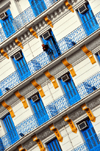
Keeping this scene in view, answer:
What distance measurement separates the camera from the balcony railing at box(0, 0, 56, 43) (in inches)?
1258

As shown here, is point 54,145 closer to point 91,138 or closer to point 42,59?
point 91,138

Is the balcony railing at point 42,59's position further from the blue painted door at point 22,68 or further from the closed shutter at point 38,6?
the closed shutter at point 38,6

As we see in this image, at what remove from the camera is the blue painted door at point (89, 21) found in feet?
96.3

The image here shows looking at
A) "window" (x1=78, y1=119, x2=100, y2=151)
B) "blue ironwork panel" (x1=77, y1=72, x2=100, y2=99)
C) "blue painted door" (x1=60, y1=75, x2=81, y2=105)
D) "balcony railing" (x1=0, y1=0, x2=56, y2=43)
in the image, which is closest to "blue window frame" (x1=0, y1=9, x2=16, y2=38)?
"balcony railing" (x1=0, y1=0, x2=56, y2=43)

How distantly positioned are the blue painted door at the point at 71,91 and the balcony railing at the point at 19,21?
5.48 m

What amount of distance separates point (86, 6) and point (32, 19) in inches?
166

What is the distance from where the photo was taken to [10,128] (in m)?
31.9

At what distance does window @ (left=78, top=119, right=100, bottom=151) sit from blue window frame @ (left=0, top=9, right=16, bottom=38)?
9.28 metres

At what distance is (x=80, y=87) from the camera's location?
2938 cm

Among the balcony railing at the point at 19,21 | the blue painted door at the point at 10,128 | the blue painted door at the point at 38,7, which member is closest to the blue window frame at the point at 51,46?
the blue painted door at the point at 38,7

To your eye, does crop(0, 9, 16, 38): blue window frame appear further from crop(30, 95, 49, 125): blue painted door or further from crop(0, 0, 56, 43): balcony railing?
crop(30, 95, 49, 125): blue painted door

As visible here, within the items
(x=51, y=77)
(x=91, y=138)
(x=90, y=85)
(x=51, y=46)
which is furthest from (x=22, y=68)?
(x=91, y=138)

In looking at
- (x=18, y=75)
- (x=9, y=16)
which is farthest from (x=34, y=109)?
(x=9, y=16)

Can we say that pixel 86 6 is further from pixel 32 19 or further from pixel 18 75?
pixel 18 75
